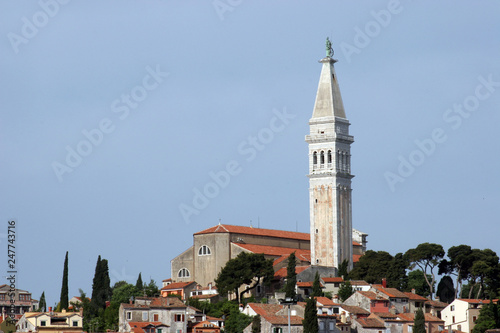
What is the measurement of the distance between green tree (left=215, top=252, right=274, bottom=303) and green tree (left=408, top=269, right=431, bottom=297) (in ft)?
38.0

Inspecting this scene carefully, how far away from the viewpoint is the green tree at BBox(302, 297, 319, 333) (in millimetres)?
76331

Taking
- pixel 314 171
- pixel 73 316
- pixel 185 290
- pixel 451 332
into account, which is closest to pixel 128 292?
pixel 185 290

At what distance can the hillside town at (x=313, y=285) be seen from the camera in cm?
8144

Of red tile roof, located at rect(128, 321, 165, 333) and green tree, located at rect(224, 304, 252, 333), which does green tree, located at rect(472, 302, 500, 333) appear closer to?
green tree, located at rect(224, 304, 252, 333)

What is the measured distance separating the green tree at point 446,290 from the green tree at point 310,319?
23.3m

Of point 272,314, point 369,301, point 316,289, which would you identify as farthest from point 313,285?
point 272,314

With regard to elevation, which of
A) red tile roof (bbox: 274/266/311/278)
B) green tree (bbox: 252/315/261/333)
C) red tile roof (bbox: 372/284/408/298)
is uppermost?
red tile roof (bbox: 274/266/311/278)

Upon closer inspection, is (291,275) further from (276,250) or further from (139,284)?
(139,284)

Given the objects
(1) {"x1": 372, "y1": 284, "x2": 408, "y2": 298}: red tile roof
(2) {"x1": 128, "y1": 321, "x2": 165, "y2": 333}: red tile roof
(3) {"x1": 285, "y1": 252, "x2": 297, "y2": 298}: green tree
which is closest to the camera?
(2) {"x1": 128, "y1": 321, "x2": 165, "y2": 333}: red tile roof

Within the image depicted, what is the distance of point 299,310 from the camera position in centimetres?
8225

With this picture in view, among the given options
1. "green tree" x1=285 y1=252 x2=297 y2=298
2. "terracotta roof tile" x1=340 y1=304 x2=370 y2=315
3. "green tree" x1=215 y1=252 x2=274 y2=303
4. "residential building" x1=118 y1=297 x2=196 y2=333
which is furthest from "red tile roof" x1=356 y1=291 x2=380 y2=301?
"residential building" x1=118 y1=297 x2=196 y2=333

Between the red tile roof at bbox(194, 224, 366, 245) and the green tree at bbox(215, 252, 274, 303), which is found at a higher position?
the red tile roof at bbox(194, 224, 366, 245)

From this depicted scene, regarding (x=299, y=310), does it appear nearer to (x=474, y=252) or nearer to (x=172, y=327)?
(x=172, y=327)

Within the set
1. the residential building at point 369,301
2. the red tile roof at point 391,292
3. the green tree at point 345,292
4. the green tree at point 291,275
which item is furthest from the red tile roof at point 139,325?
the red tile roof at point 391,292
